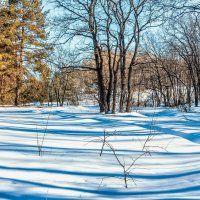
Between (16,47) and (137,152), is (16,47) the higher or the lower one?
the higher one

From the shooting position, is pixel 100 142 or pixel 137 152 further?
pixel 100 142

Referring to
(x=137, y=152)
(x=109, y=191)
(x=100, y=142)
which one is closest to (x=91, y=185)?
(x=109, y=191)

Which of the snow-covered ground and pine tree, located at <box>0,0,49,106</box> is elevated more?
pine tree, located at <box>0,0,49,106</box>

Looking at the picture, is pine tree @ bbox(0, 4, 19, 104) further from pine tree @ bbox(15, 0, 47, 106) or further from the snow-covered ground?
the snow-covered ground

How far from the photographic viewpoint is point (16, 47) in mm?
29094

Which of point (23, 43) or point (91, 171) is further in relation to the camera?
point (23, 43)

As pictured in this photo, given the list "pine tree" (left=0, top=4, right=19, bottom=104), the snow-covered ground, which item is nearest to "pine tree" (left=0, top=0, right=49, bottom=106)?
"pine tree" (left=0, top=4, right=19, bottom=104)

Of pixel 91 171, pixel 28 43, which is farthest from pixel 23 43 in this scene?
pixel 91 171

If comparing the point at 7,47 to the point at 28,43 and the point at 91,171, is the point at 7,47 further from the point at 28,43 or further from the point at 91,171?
the point at 91,171

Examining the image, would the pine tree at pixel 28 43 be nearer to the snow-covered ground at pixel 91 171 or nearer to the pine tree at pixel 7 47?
the pine tree at pixel 7 47

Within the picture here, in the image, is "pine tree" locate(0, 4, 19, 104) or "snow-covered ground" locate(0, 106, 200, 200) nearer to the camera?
"snow-covered ground" locate(0, 106, 200, 200)

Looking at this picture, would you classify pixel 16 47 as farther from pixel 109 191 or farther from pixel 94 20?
pixel 109 191

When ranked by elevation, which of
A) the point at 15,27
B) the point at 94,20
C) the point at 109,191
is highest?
the point at 15,27

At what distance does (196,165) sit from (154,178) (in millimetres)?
803
